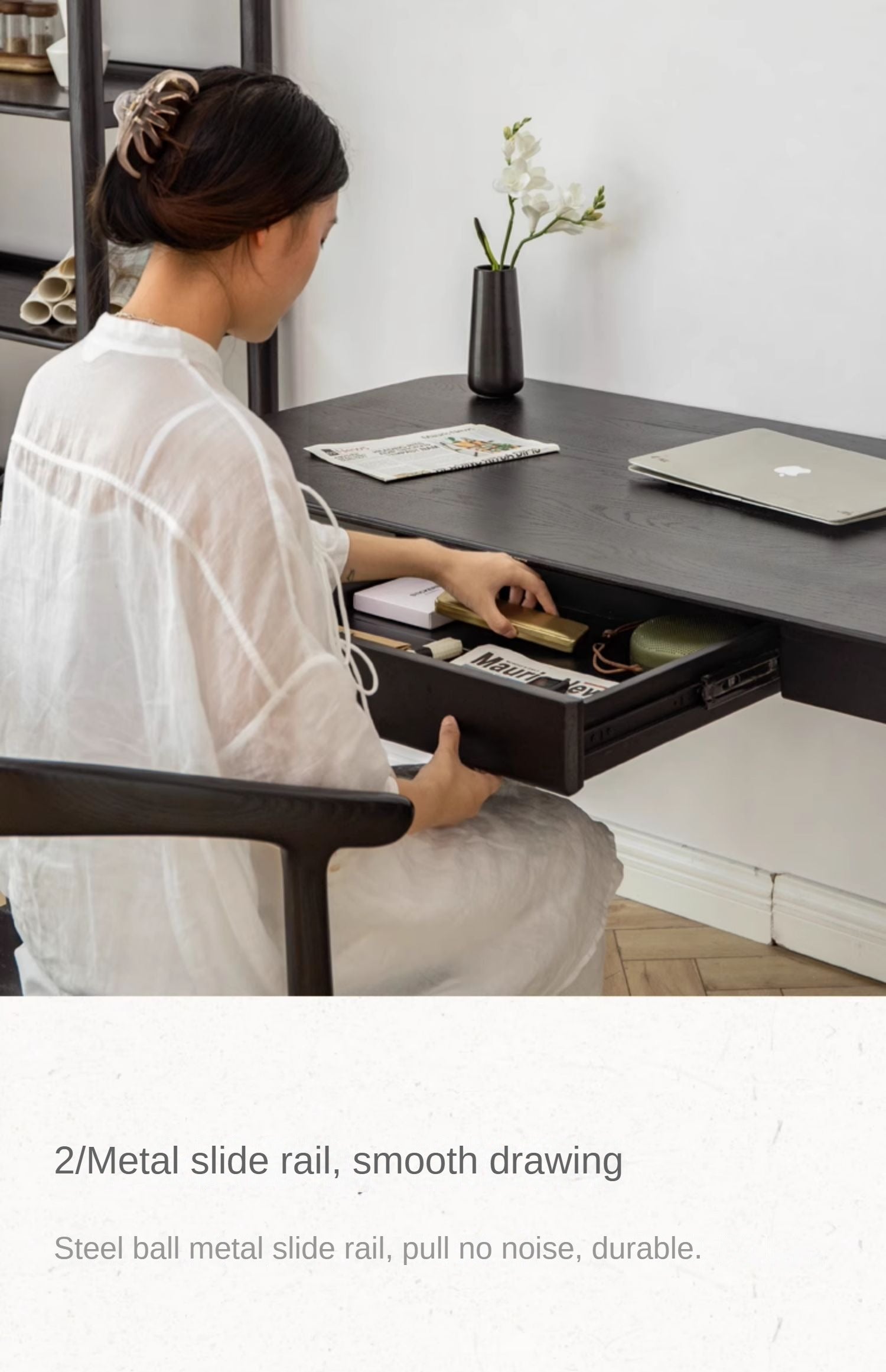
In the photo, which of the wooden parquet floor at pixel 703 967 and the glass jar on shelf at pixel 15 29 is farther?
the glass jar on shelf at pixel 15 29

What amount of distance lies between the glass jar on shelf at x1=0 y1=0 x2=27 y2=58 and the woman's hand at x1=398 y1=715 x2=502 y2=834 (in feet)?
6.17

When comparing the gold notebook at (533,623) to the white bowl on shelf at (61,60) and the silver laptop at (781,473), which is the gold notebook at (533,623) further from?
the white bowl on shelf at (61,60)

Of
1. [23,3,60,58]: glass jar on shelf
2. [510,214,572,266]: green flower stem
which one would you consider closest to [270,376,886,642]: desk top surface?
[510,214,572,266]: green flower stem

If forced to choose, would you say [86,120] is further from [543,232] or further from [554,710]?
[554,710]

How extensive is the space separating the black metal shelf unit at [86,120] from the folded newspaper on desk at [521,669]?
111 cm

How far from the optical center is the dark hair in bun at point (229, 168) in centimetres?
125

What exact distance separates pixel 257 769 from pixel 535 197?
4.04ft

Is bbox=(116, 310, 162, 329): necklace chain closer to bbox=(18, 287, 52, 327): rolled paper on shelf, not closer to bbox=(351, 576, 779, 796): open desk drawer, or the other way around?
bbox=(351, 576, 779, 796): open desk drawer

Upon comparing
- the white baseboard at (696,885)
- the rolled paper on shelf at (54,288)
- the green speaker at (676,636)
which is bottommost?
the white baseboard at (696,885)

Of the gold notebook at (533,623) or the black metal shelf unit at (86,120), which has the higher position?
the black metal shelf unit at (86,120)

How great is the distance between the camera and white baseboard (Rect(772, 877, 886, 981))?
7.46ft

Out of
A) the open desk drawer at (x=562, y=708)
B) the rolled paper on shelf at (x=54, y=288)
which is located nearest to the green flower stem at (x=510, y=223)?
the rolled paper on shelf at (x=54, y=288)

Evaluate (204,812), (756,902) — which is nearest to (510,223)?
(756,902)
